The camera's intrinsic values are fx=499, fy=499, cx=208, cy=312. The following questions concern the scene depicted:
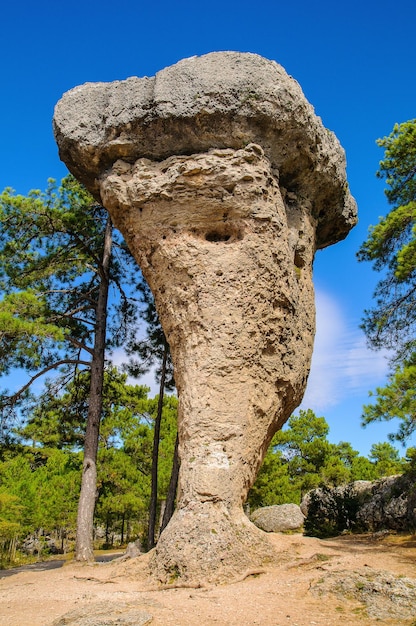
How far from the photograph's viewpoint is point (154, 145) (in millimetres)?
9648

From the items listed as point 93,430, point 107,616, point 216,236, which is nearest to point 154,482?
point 93,430

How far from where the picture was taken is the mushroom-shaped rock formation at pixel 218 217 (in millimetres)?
8438

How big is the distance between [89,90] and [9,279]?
5.04 m

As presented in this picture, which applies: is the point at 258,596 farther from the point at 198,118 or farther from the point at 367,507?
the point at 367,507

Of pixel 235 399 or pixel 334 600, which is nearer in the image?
pixel 334 600

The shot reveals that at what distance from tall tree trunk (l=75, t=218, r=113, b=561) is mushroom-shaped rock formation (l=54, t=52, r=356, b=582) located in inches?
141

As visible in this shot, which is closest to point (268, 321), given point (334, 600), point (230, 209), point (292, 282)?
point (292, 282)

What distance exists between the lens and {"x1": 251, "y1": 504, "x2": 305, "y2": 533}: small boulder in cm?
1495

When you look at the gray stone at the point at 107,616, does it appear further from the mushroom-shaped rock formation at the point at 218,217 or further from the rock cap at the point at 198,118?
the rock cap at the point at 198,118

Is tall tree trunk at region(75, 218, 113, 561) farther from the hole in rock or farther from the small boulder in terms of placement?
the small boulder

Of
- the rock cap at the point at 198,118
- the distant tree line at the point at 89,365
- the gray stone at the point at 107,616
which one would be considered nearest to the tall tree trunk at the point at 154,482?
the distant tree line at the point at 89,365

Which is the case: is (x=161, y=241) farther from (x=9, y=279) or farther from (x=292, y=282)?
(x=9, y=279)

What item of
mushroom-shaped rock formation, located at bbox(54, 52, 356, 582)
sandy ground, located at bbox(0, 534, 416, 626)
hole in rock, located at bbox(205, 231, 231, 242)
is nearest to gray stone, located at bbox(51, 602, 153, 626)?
sandy ground, located at bbox(0, 534, 416, 626)

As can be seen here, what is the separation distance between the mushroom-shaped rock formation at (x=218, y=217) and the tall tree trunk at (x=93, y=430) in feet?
11.8
